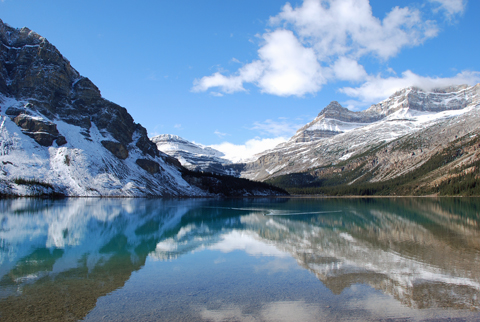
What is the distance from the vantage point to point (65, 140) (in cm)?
13838

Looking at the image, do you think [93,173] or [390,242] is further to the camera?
[93,173]

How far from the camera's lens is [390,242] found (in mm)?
28188

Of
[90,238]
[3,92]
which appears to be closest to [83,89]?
[3,92]

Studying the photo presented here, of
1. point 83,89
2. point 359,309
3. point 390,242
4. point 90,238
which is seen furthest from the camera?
point 83,89

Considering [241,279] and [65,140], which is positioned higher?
[65,140]

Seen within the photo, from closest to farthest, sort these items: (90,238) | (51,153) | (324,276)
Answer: (324,276) → (90,238) → (51,153)

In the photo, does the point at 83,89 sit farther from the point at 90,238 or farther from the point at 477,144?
the point at 477,144

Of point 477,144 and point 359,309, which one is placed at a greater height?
point 477,144

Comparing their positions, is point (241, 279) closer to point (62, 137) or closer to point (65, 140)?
point (65, 140)

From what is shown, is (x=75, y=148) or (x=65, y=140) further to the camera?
(x=65, y=140)

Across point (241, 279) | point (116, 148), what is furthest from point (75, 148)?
point (241, 279)

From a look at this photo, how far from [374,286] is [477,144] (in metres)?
216

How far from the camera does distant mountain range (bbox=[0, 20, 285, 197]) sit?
117m

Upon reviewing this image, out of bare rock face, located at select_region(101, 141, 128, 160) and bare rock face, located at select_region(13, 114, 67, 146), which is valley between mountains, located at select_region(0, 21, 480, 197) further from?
bare rock face, located at select_region(101, 141, 128, 160)
